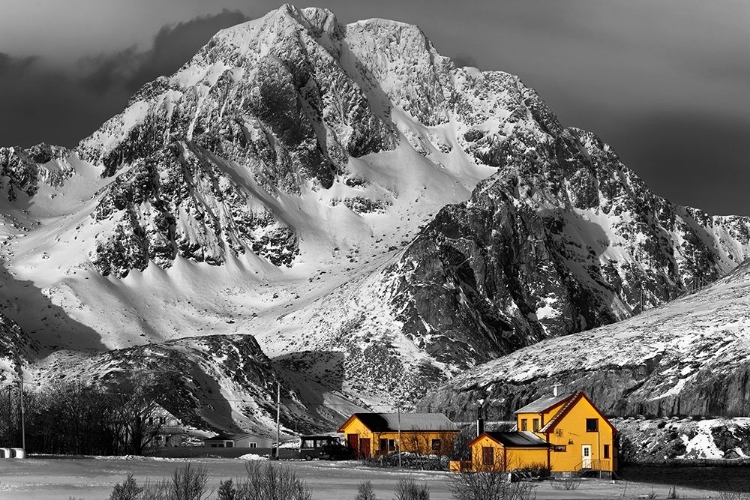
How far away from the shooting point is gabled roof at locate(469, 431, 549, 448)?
138250 mm

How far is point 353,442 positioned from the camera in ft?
554

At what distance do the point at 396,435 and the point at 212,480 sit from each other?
206 ft

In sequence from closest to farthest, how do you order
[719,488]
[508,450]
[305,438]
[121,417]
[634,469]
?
[719,488] → [508,450] → [634,469] → [121,417] → [305,438]

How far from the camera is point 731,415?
189 metres

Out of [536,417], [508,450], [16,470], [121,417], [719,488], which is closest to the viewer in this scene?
[16,470]

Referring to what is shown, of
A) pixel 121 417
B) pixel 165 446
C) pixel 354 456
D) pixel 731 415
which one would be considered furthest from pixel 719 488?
pixel 165 446

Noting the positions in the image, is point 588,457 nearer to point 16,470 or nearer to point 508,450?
point 508,450

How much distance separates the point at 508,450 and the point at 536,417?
12980 millimetres

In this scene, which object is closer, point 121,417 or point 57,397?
point 121,417

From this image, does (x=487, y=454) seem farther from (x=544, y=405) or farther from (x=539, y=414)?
(x=544, y=405)

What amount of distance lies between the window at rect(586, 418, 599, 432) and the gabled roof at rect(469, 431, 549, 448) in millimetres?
5502

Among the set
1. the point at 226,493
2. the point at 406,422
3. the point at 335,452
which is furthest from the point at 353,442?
the point at 226,493

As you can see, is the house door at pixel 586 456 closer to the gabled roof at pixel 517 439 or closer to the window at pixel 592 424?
the window at pixel 592 424

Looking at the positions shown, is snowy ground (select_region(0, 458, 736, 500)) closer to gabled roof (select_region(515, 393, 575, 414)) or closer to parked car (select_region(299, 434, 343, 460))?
gabled roof (select_region(515, 393, 575, 414))
